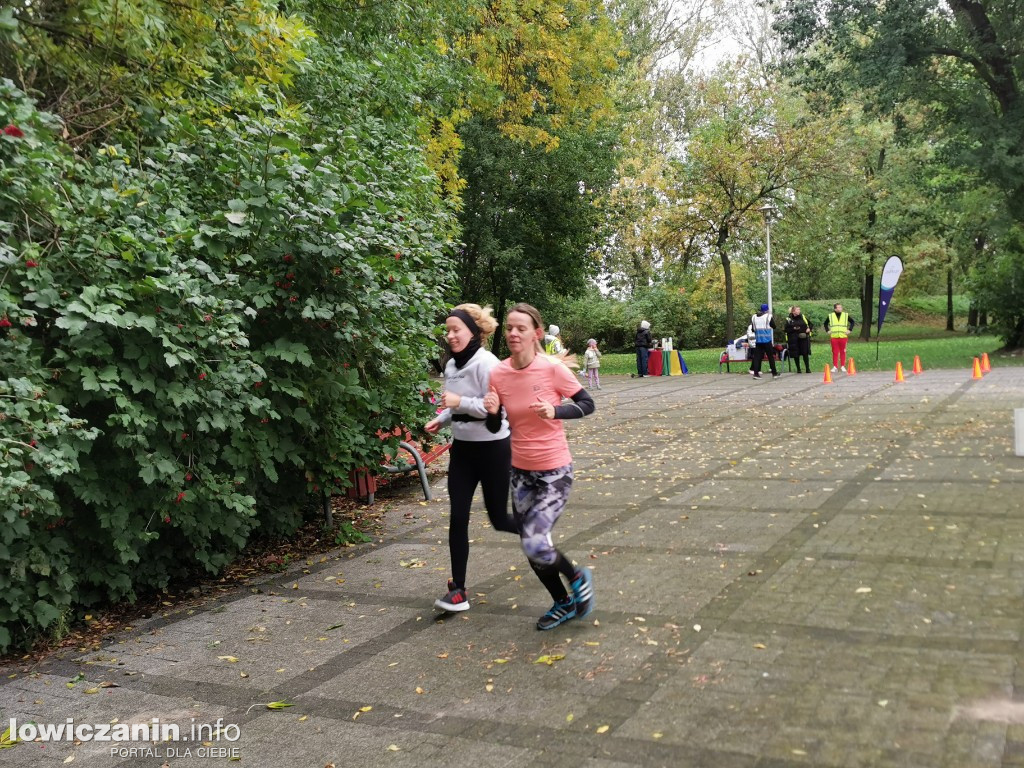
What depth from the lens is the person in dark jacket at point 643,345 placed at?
2706 centimetres

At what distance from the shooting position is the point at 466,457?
215 inches

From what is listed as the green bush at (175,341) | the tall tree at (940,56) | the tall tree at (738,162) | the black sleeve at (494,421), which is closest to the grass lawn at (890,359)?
the tall tree at (738,162)

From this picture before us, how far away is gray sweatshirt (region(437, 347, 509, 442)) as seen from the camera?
5.37 m

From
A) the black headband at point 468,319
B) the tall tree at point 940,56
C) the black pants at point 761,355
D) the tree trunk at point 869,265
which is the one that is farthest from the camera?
the tree trunk at point 869,265

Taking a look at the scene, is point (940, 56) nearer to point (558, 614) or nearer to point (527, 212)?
point (527, 212)

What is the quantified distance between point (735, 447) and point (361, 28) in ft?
24.7

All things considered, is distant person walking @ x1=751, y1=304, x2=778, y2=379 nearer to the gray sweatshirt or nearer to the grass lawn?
the grass lawn

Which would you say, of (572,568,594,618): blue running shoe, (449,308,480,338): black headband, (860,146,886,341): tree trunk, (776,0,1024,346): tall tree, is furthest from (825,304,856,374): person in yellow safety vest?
(860,146,886,341): tree trunk

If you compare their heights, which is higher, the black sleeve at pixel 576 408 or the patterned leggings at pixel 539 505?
the black sleeve at pixel 576 408

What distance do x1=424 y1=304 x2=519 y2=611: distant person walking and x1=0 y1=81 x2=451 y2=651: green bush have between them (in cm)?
144

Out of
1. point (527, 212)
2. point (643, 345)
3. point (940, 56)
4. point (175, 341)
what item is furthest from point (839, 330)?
point (175, 341)

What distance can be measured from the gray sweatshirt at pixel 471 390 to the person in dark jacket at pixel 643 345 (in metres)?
21.6

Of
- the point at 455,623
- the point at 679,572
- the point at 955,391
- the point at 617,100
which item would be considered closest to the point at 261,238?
the point at 455,623

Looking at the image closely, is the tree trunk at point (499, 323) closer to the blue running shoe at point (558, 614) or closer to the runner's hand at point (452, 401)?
the runner's hand at point (452, 401)
